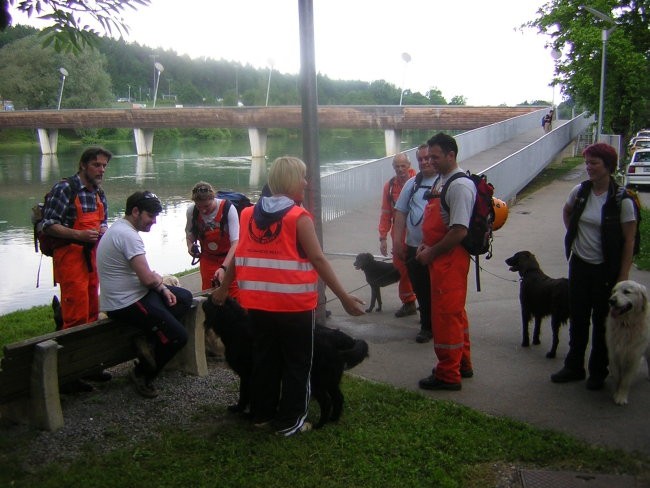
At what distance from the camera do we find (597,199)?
196 inches

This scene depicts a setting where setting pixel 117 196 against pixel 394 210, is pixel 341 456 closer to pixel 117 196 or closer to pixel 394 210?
pixel 394 210

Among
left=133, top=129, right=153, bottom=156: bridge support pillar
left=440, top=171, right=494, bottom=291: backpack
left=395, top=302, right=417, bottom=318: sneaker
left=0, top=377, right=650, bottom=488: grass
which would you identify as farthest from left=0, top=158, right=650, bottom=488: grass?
left=133, top=129, right=153, bottom=156: bridge support pillar

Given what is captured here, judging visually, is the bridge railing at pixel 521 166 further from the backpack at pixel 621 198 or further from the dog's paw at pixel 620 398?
the dog's paw at pixel 620 398

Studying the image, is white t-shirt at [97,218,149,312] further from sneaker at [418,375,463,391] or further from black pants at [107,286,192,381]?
sneaker at [418,375,463,391]

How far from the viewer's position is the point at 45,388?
413 centimetres

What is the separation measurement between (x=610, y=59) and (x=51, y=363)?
32.5m


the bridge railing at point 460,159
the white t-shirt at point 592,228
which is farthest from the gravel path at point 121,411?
the bridge railing at point 460,159

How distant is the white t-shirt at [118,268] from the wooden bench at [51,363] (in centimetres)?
17

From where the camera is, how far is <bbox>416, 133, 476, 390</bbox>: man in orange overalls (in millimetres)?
4781

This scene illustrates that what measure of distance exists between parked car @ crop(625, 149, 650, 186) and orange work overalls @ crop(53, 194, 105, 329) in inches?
853

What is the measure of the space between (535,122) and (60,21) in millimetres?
35647

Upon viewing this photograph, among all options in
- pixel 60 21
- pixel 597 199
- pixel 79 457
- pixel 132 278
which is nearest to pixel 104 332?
pixel 132 278

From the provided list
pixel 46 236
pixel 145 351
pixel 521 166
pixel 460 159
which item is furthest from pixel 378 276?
pixel 460 159

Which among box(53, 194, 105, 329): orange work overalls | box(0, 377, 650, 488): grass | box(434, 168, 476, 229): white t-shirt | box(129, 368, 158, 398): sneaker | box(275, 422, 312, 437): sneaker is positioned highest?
box(434, 168, 476, 229): white t-shirt
